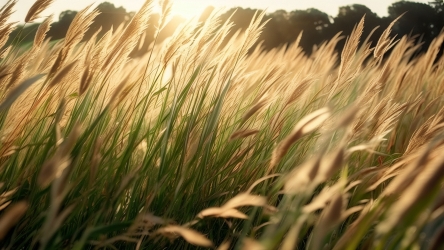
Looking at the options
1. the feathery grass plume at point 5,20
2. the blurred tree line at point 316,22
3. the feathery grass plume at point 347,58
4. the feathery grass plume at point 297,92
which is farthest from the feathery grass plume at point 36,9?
the blurred tree line at point 316,22

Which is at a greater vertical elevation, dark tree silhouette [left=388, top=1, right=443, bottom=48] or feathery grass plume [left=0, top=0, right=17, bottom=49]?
dark tree silhouette [left=388, top=1, right=443, bottom=48]

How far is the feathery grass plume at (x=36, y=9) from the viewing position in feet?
4.54

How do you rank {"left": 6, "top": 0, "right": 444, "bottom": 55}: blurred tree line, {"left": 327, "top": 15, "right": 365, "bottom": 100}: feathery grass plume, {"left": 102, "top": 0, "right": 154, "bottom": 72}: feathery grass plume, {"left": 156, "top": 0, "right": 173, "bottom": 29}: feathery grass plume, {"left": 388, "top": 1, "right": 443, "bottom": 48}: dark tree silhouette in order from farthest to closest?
{"left": 6, "top": 0, "right": 444, "bottom": 55}: blurred tree line
{"left": 388, "top": 1, "right": 443, "bottom": 48}: dark tree silhouette
{"left": 327, "top": 15, "right": 365, "bottom": 100}: feathery grass plume
{"left": 156, "top": 0, "right": 173, "bottom": 29}: feathery grass plume
{"left": 102, "top": 0, "right": 154, "bottom": 72}: feathery grass plume

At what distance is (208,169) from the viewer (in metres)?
1.36

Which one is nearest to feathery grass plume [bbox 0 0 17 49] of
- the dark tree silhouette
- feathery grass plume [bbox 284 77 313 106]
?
feathery grass plume [bbox 284 77 313 106]

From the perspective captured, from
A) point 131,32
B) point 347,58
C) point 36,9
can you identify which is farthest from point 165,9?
point 347,58

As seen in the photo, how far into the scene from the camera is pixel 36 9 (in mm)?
1414

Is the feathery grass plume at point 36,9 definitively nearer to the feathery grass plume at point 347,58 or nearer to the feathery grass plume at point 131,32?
the feathery grass plume at point 131,32

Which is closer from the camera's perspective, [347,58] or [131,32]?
[131,32]

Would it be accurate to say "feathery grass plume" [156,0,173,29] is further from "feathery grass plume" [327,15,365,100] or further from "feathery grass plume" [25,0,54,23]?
"feathery grass plume" [327,15,365,100]

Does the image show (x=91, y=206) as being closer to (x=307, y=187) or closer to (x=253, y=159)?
(x=253, y=159)

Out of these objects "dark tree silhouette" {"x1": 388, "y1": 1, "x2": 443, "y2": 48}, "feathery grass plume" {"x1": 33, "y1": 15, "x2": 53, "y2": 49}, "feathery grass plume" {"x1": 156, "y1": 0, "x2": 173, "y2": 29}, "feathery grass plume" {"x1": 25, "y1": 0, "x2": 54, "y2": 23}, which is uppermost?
"dark tree silhouette" {"x1": 388, "y1": 1, "x2": 443, "y2": 48}

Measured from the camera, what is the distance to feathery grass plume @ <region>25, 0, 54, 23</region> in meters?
1.38

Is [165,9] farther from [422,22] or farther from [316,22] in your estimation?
[316,22]
